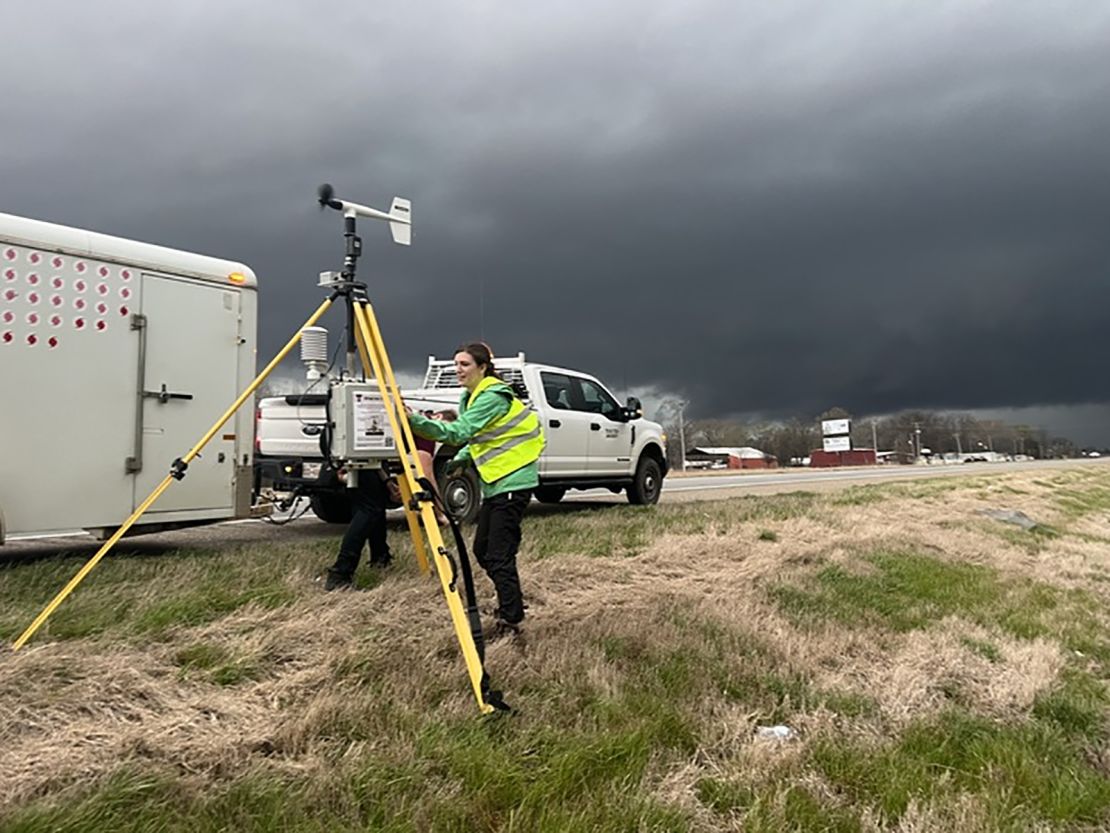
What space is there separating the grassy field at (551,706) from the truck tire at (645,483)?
608 cm

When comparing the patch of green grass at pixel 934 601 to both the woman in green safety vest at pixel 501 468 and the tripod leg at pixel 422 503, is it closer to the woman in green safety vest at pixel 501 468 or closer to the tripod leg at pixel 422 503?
the woman in green safety vest at pixel 501 468

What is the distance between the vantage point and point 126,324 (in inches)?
280

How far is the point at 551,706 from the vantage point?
3.99 m

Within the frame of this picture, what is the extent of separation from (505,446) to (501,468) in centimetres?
13

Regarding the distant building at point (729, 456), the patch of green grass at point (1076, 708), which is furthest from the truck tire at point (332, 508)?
the distant building at point (729, 456)

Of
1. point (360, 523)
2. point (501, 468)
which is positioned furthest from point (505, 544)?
point (360, 523)

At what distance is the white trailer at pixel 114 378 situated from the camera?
6504 mm

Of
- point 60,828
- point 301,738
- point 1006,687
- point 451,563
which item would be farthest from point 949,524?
point 60,828

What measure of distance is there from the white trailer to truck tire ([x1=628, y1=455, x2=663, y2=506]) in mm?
7087

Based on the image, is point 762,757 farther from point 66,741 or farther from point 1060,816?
point 66,741

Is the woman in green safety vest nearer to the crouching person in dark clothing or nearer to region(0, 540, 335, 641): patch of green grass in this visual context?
the crouching person in dark clothing

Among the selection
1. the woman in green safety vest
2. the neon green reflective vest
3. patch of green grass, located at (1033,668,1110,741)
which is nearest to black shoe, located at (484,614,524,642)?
the woman in green safety vest

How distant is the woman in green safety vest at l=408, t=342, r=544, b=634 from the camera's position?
15.9 feet

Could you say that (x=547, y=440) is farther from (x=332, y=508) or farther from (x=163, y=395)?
(x=163, y=395)
